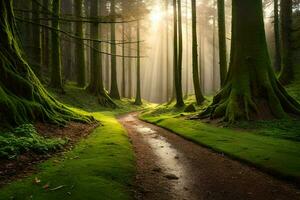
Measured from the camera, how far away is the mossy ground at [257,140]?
8703 millimetres

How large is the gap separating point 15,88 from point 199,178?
7.11m

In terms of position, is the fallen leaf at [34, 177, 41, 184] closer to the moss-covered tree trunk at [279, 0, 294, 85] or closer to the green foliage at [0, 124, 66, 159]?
the green foliage at [0, 124, 66, 159]

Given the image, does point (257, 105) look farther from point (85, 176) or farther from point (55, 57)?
point (55, 57)

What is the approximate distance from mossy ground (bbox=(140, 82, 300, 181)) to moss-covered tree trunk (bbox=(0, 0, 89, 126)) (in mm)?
5702

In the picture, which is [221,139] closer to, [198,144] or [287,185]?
[198,144]

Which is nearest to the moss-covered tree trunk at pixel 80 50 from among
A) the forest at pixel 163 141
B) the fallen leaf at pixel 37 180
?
the forest at pixel 163 141

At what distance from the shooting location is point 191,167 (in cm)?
941

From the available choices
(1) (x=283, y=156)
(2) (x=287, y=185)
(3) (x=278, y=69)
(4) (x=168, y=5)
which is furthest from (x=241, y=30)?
(4) (x=168, y=5)

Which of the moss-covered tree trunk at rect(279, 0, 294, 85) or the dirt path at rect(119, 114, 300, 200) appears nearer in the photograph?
the dirt path at rect(119, 114, 300, 200)

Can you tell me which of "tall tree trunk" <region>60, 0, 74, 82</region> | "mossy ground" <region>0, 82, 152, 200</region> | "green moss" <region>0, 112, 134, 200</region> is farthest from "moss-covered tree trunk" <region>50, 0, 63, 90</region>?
"tall tree trunk" <region>60, 0, 74, 82</region>

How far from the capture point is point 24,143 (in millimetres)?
8875

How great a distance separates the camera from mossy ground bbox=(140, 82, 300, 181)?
8.70 metres

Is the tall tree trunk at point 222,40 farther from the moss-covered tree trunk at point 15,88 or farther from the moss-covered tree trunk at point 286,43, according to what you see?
the moss-covered tree trunk at point 15,88

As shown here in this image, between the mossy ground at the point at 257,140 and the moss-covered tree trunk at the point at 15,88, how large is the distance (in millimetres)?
5702
